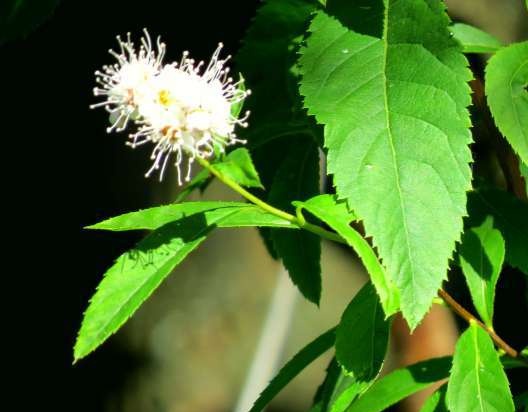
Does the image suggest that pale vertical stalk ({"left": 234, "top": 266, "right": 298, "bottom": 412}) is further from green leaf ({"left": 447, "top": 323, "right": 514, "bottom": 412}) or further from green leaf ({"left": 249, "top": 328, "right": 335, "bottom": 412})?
green leaf ({"left": 447, "top": 323, "right": 514, "bottom": 412})

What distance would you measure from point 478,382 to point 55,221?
3.95ft

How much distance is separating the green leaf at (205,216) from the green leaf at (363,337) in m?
0.11

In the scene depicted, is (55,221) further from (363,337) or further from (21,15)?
(363,337)

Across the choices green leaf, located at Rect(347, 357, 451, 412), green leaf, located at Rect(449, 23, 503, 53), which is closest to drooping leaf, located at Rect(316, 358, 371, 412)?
green leaf, located at Rect(347, 357, 451, 412)

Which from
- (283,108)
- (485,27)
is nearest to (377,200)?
(283,108)

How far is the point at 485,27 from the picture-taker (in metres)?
1.62

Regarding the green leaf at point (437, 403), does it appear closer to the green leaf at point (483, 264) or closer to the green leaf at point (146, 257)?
the green leaf at point (483, 264)

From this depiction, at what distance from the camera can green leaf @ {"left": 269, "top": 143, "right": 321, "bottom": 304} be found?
3.22ft

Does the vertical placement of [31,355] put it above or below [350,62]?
below

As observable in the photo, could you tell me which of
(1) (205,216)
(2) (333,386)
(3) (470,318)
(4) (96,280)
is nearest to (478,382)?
(3) (470,318)

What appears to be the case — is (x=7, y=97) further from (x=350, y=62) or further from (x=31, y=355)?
(x=350, y=62)

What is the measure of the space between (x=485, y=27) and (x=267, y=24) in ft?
2.32

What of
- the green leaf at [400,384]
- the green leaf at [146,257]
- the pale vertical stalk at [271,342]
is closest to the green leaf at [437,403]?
the green leaf at [400,384]

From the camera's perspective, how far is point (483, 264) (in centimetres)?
91
